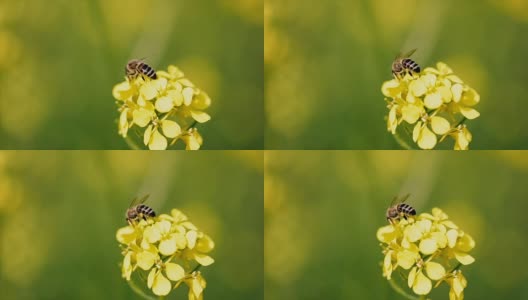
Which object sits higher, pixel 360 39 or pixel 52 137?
pixel 360 39

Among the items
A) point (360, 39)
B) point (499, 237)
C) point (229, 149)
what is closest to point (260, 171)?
point (229, 149)

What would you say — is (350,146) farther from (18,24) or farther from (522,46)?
(18,24)

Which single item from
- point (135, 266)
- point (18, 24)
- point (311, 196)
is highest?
point (18, 24)

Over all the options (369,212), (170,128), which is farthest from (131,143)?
(369,212)

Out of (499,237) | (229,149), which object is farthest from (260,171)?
(499,237)

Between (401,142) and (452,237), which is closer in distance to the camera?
(452,237)

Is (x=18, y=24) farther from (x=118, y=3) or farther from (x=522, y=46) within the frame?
(x=522, y=46)

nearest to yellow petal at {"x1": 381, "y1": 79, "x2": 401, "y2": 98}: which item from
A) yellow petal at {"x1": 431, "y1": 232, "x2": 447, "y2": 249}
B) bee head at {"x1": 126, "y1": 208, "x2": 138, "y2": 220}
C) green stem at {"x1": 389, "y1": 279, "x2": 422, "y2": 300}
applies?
yellow petal at {"x1": 431, "y1": 232, "x2": 447, "y2": 249}

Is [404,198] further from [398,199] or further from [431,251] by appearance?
[431,251]
